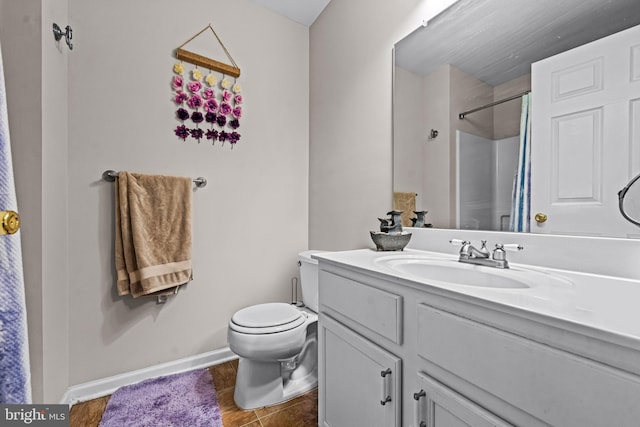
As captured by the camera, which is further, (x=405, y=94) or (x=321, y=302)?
(x=405, y=94)

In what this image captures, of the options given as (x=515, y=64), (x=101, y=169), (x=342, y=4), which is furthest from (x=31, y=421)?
(x=342, y=4)

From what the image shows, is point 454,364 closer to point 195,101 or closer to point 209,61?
point 195,101

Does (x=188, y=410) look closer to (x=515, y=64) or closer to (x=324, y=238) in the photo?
(x=324, y=238)

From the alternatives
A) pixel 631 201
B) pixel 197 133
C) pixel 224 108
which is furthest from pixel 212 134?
pixel 631 201

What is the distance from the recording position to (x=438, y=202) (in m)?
1.35

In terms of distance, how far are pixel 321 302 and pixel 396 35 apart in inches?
56.3

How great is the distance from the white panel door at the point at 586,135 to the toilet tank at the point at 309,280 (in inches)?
44.8

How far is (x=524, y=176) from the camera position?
103 cm

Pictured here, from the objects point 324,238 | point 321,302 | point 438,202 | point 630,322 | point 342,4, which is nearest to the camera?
point 630,322

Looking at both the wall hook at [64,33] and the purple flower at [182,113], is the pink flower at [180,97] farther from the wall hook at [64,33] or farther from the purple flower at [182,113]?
the wall hook at [64,33]

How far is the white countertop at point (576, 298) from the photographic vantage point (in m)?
0.47

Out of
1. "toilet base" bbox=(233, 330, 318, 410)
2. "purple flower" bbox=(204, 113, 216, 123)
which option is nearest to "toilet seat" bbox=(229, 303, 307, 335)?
"toilet base" bbox=(233, 330, 318, 410)

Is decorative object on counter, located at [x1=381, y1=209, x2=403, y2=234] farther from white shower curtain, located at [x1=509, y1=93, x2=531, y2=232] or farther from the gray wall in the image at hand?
the gray wall

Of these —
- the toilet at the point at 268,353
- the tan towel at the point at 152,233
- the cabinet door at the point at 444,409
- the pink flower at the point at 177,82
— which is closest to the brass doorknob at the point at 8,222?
the cabinet door at the point at 444,409
